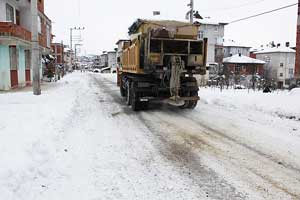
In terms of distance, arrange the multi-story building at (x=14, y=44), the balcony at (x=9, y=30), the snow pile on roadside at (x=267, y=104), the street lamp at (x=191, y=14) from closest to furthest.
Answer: the snow pile on roadside at (x=267, y=104) < the balcony at (x=9, y=30) < the multi-story building at (x=14, y=44) < the street lamp at (x=191, y=14)

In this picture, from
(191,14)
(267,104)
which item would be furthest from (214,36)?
(267,104)

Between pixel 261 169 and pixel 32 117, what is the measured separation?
265 inches

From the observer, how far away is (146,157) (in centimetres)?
609

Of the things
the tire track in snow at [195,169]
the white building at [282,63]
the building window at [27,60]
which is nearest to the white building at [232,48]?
the white building at [282,63]

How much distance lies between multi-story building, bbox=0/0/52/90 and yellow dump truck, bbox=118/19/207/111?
1033 centimetres

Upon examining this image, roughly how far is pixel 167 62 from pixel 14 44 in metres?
13.6

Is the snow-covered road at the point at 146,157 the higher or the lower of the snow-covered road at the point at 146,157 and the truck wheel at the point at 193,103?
the lower

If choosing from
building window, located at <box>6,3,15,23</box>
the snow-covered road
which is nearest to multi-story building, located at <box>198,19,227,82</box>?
building window, located at <box>6,3,15,23</box>

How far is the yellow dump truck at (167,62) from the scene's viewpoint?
35.9 ft

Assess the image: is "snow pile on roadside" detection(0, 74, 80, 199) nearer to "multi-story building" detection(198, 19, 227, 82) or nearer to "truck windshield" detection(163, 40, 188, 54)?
"truck windshield" detection(163, 40, 188, 54)

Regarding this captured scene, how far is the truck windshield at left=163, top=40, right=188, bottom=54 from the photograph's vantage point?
36.4ft

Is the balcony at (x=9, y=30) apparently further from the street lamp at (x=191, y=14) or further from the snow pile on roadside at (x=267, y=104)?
the snow pile on roadside at (x=267, y=104)

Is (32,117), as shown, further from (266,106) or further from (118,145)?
(266,106)

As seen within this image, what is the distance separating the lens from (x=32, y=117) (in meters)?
9.28
